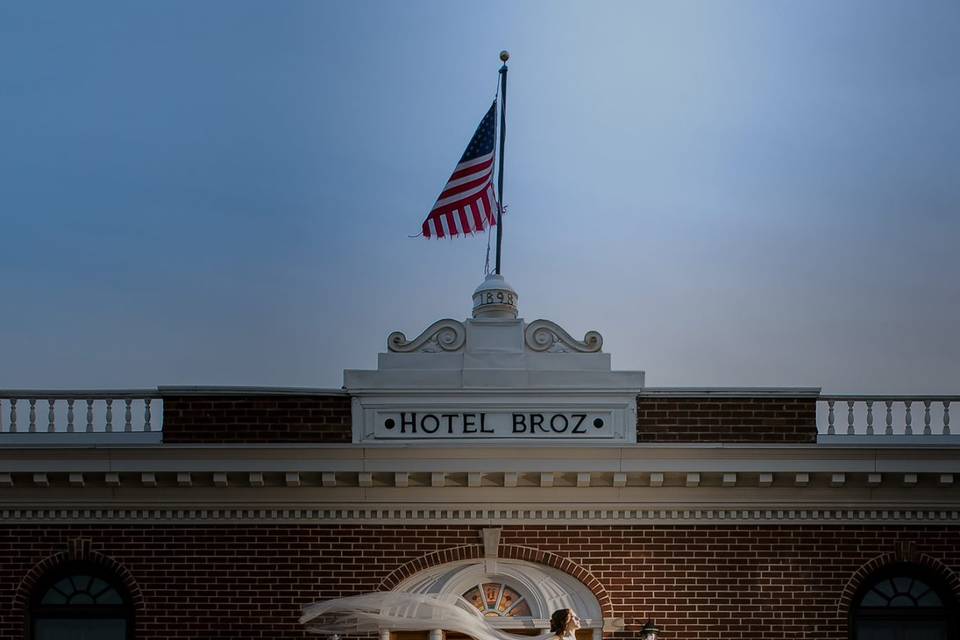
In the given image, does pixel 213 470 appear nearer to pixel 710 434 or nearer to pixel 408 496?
pixel 408 496

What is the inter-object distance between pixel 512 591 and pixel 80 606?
555cm

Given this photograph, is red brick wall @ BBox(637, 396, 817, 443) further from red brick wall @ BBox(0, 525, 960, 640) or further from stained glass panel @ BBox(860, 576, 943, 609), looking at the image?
stained glass panel @ BBox(860, 576, 943, 609)

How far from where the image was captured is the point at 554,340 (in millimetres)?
20234

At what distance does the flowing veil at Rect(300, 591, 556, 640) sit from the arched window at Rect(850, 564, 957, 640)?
516 cm

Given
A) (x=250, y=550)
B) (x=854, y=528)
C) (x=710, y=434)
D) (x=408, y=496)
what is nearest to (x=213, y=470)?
(x=250, y=550)

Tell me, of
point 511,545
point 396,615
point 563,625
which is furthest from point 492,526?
point 563,625

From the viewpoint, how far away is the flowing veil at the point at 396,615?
670 inches

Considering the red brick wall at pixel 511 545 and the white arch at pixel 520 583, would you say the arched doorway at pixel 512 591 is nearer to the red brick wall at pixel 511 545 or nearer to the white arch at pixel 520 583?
the white arch at pixel 520 583

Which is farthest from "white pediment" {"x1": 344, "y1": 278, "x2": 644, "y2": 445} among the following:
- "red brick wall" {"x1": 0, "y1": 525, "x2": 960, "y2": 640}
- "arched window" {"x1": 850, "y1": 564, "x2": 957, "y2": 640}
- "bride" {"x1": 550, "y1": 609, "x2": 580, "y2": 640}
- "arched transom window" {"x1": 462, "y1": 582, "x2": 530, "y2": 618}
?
"bride" {"x1": 550, "y1": 609, "x2": 580, "y2": 640}

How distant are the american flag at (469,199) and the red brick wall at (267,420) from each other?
2.80m

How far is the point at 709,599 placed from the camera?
19812 millimetres

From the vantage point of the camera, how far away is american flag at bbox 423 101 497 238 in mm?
20984

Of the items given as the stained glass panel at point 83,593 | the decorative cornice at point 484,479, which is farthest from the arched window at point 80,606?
the decorative cornice at point 484,479

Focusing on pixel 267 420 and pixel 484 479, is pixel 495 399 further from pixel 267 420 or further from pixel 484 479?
pixel 267 420
